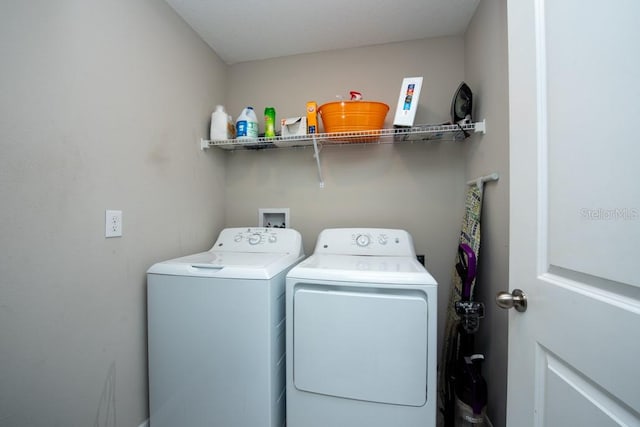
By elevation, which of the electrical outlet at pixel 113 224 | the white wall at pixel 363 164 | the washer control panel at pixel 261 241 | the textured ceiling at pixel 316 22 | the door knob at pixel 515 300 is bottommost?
the door knob at pixel 515 300

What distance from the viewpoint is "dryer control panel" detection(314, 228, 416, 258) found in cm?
162

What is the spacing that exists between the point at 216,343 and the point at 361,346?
703mm

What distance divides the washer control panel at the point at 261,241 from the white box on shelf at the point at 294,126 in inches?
27.2

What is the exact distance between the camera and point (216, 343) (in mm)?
1225

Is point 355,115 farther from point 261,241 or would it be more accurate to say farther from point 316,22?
point 261,241

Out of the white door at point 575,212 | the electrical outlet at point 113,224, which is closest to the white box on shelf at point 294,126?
the electrical outlet at point 113,224

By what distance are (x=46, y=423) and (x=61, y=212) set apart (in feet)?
2.65

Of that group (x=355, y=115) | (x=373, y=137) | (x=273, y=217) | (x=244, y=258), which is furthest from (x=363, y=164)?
(x=244, y=258)

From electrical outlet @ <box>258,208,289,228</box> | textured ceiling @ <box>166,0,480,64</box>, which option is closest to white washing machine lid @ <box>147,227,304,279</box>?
electrical outlet @ <box>258,208,289,228</box>

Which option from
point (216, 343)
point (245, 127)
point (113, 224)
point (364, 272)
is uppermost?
point (245, 127)

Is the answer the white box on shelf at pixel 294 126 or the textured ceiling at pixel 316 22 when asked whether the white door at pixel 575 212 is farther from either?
the white box on shelf at pixel 294 126

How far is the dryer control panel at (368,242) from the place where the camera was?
1.62m

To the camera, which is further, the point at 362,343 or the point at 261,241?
the point at 261,241

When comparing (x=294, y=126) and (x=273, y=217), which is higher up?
(x=294, y=126)
